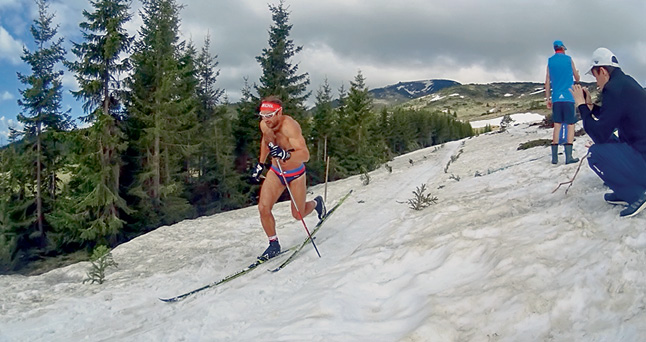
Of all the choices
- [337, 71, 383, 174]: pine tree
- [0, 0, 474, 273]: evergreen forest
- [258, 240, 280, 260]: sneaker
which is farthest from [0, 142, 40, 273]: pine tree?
[337, 71, 383, 174]: pine tree

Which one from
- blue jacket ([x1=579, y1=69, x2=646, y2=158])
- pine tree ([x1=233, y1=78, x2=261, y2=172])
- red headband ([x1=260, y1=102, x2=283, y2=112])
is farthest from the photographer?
pine tree ([x1=233, y1=78, x2=261, y2=172])

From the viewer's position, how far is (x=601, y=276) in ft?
11.2

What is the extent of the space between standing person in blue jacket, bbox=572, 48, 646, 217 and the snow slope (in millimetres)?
328

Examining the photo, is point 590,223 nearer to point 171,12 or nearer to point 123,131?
point 123,131

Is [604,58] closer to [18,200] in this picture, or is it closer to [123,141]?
[123,141]

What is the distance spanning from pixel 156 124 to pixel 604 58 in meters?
19.8

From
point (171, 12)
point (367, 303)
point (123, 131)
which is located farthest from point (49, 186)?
point (367, 303)

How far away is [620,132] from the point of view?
462cm

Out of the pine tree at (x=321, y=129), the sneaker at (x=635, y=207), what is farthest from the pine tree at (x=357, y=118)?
the sneaker at (x=635, y=207)

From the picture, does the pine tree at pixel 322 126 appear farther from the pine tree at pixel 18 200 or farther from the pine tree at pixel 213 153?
the pine tree at pixel 18 200

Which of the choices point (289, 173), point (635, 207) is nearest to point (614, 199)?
point (635, 207)

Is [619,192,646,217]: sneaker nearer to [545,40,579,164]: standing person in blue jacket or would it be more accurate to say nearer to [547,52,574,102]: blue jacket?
[545,40,579,164]: standing person in blue jacket

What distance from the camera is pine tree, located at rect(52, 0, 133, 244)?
1895 cm

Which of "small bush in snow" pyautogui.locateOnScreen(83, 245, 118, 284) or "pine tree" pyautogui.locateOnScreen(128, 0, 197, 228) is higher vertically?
"pine tree" pyautogui.locateOnScreen(128, 0, 197, 228)
